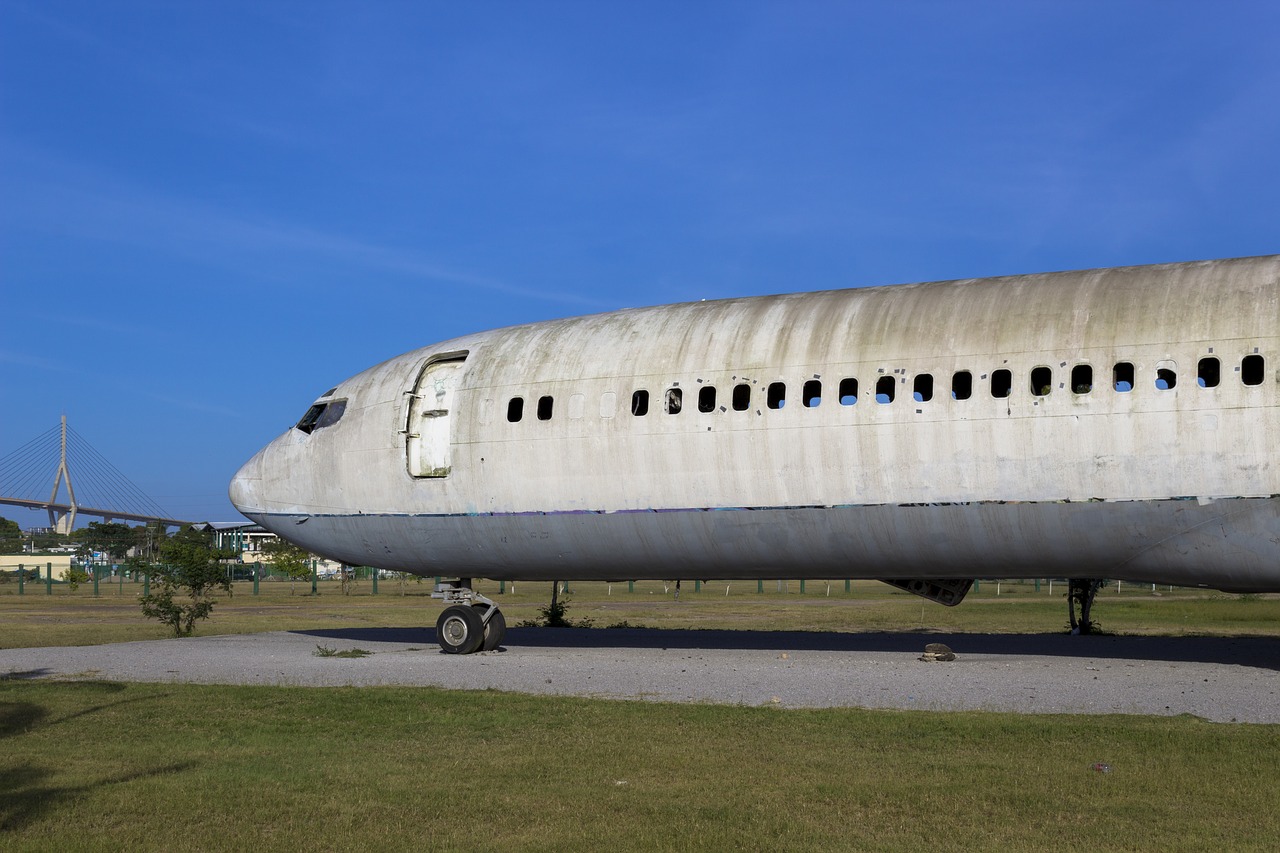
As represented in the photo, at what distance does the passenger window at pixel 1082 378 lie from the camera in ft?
58.2

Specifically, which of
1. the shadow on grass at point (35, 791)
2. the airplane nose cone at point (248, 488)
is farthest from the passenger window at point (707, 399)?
the shadow on grass at point (35, 791)

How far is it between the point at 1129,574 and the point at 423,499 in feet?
41.2

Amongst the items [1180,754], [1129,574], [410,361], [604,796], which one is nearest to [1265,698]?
[1129,574]

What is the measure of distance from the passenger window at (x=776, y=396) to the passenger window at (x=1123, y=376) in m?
5.06

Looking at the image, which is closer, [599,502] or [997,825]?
[997,825]

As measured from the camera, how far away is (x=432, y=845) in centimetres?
877

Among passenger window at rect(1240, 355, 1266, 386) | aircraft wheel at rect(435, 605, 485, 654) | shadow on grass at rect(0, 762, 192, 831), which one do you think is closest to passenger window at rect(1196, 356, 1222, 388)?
passenger window at rect(1240, 355, 1266, 386)

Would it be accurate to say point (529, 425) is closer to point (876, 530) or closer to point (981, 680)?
point (876, 530)

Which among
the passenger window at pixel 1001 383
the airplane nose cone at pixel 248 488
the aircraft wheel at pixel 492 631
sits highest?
the passenger window at pixel 1001 383

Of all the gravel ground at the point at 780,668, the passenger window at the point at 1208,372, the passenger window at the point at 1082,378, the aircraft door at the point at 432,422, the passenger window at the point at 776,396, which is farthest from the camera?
the aircraft door at the point at 432,422

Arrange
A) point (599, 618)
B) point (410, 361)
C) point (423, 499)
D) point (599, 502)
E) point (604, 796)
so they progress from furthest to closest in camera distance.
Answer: point (599, 618) < point (410, 361) < point (423, 499) < point (599, 502) < point (604, 796)

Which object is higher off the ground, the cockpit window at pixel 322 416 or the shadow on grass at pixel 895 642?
the cockpit window at pixel 322 416

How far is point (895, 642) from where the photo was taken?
86.4 feet

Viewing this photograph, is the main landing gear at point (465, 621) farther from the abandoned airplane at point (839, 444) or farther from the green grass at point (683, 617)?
the green grass at point (683, 617)
